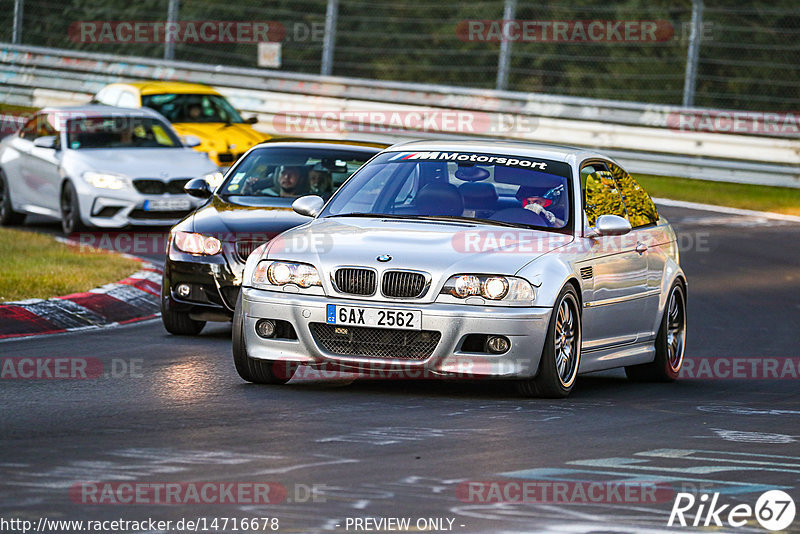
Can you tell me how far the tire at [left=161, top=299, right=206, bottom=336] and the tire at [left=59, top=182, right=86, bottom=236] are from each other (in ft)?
23.0

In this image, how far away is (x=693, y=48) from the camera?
23734 mm

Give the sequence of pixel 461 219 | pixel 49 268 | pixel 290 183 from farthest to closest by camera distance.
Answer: pixel 49 268
pixel 290 183
pixel 461 219

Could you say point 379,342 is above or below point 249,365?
above

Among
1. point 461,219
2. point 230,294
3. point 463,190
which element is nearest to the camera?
point 461,219

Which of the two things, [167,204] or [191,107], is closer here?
[167,204]

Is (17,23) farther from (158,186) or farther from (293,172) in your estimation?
(293,172)

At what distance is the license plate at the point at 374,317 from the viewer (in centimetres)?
895

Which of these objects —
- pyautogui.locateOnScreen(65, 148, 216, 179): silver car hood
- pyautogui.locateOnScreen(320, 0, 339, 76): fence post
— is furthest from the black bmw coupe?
pyautogui.locateOnScreen(320, 0, 339, 76): fence post

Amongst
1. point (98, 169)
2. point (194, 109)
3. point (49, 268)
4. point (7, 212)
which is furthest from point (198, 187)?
point (194, 109)

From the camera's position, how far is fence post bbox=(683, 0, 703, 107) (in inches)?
930

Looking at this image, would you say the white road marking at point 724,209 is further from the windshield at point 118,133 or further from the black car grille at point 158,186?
the black car grille at point 158,186

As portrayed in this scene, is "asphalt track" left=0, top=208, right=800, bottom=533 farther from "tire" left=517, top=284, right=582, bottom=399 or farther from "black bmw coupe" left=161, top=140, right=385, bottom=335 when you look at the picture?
"black bmw coupe" left=161, top=140, right=385, bottom=335

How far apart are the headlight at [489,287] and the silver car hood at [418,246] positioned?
39 mm

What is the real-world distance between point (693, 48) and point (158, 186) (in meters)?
8.64
